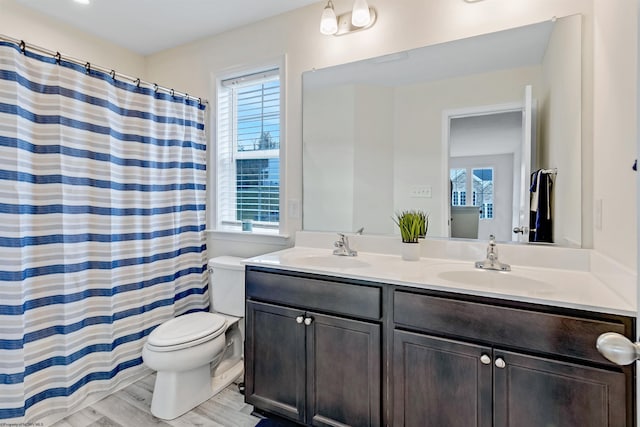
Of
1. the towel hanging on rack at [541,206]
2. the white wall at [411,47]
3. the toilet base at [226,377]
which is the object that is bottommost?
the toilet base at [226,377]

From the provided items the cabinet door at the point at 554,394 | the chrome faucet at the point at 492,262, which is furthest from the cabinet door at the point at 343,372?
the chrome faucet at the point at 492,262

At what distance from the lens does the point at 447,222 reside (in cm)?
184

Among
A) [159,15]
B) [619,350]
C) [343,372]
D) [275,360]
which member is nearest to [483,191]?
[343,372]

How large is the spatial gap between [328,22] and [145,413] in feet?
8.10

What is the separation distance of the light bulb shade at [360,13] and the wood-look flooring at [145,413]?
230 centimetres

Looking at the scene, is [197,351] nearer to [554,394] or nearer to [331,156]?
[331,156]

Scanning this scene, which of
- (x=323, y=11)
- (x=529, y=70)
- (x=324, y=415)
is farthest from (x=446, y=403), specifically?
(x=323, y=11)

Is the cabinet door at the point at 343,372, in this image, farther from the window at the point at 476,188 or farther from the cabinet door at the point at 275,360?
the window at the point at 476,188

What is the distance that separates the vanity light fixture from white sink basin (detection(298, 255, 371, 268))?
1.35 meters

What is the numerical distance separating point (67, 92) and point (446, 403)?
92.5 inches

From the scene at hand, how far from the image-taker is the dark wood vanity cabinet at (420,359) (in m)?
1.08

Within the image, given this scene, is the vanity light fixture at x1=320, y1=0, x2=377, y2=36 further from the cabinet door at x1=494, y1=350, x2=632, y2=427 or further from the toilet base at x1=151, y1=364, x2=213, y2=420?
the toilet base at x1=151, y1=364, x2=213, y2=420

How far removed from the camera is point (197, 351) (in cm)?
184

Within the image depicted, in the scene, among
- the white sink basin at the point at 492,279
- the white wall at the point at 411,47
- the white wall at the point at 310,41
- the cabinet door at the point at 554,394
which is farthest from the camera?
the white wall at the point at 310,41
